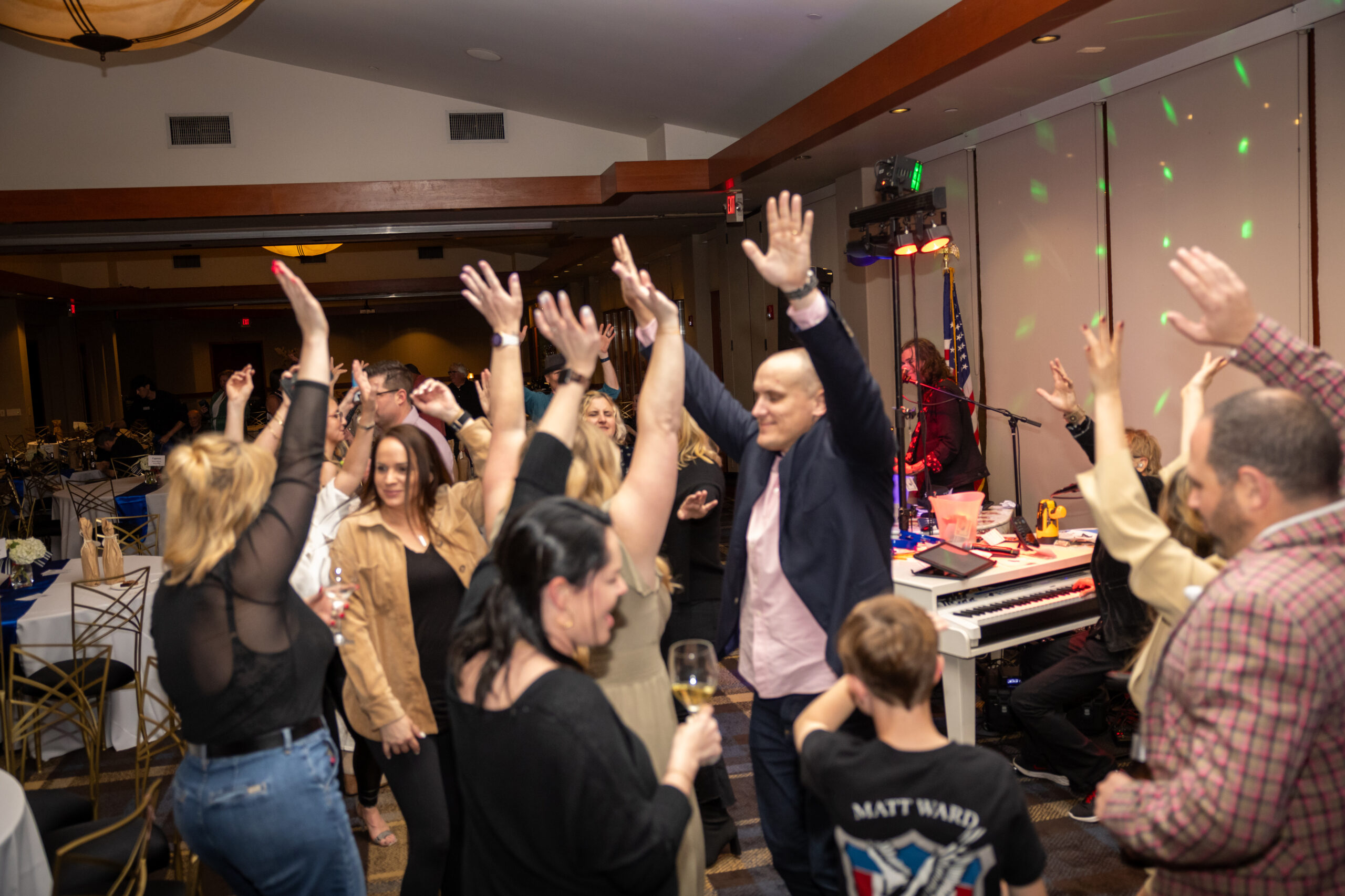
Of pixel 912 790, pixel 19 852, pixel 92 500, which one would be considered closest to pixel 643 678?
pixel 912 790

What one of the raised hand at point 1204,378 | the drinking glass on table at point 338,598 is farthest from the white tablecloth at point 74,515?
the raised hand at point 1204,378

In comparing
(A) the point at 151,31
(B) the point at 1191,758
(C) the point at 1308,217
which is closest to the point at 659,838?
(B) the point at 1191,758

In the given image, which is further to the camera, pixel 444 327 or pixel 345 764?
pixel 444 327

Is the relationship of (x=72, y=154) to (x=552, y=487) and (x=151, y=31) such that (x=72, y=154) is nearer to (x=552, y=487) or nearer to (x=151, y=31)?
(x=151, y=31)

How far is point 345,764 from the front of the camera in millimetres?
4078

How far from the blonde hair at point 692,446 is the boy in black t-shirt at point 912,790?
1672 mm

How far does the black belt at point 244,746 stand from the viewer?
1646 millimetres

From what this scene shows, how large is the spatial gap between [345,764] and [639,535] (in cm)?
306

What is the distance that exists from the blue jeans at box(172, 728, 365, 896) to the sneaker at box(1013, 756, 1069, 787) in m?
2.67

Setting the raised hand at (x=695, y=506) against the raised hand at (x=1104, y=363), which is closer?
the raised hand at (x=1104, y=363)

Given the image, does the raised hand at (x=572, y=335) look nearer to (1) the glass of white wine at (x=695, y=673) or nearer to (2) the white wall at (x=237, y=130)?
(1) the glass of white wine at (x=695, y=673)

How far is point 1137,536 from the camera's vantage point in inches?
60.6

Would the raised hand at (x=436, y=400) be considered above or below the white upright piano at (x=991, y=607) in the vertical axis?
above

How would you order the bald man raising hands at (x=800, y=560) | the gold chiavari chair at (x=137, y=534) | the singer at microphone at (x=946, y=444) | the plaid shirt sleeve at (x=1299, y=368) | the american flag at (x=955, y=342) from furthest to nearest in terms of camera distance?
the american flag at (x=955, y=342) < the gold chiavari chair at (x=137, y=534) < the singer at microphone at (x=946, y=444) < the bald man raising hands at (x=800, y=560) < the plaid shirt sleeve at (x=1299, y=368)
